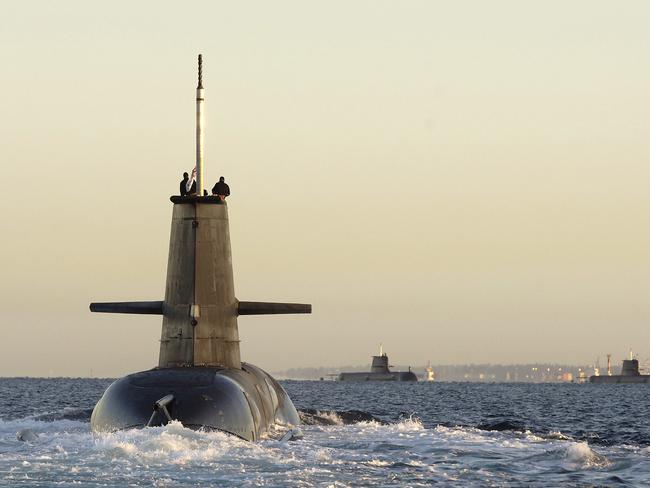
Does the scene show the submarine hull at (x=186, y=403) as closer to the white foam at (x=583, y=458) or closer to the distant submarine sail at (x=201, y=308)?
the distant submarine sail at (x=201, y=308)

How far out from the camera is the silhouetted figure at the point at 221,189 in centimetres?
3531

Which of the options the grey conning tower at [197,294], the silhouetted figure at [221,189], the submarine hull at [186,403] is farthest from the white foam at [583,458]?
the silhouetted figure at [221,189]

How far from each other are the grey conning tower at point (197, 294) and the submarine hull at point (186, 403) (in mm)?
1382

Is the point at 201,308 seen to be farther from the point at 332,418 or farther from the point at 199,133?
the point at 332,418

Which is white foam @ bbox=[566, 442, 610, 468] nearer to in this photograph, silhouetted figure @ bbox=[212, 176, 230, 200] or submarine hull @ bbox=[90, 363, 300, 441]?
submarine hull @ bbox=[90, 363, 300, 441]

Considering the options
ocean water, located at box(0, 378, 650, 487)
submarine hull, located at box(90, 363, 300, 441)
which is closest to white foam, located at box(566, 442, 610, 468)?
ocean water, located at box(0, 378, 650, 487)

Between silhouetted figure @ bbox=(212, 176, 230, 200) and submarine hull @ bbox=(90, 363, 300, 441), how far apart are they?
5.57 meters

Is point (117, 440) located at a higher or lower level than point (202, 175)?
lower

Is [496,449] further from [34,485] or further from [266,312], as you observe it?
[34,485]

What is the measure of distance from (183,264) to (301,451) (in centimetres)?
826

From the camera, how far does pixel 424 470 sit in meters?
26.5

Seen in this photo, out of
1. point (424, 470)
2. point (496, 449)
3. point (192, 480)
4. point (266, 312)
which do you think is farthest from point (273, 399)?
point (192, 480)

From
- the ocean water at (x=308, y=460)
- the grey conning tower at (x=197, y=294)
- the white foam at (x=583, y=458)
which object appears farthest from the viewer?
the grey conning tower at (x=197, y=294)

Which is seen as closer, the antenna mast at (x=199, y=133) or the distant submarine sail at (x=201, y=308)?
the distant submarine sail at (x=201, y=308)
